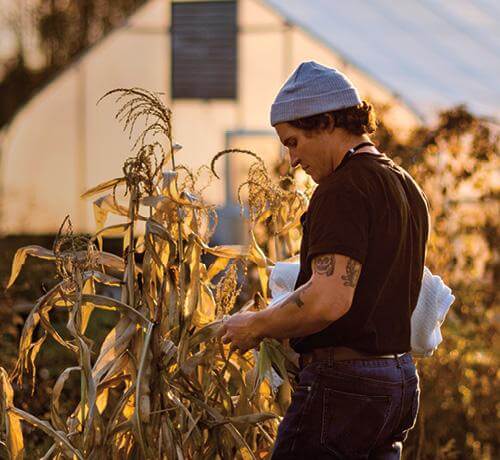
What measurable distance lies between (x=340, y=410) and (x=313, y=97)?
750 millimetres

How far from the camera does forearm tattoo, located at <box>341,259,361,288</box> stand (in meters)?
2.96

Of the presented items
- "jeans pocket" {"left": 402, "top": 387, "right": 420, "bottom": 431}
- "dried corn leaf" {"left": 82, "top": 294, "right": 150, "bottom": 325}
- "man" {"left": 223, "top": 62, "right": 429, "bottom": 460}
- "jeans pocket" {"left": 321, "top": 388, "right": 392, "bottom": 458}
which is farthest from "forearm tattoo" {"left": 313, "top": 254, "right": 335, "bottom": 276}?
"dried corn leaf" {"left": 82, "top": 294, "right": 150, "bottom": 325}

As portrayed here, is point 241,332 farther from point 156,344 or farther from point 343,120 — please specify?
point 343,120

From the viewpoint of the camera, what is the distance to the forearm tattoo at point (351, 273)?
2.96m

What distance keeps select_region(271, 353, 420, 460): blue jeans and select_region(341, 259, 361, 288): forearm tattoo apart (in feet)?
0.82

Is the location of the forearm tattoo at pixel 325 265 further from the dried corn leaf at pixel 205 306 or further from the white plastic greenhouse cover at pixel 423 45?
the white plastic greenhouse cover at pixel 423 45

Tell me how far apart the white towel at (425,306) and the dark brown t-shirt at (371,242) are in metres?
0.15

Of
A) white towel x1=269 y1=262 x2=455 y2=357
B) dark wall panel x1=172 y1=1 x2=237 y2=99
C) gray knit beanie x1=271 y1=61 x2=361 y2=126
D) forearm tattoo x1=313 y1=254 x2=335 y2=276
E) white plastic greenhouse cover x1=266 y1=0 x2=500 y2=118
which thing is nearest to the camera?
forearm tattoo x1=313 y1=254 x2=335 y2=276

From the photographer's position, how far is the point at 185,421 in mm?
3514

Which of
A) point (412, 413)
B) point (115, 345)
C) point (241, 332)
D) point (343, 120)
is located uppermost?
point (343, 120)

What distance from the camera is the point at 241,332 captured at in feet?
10.5

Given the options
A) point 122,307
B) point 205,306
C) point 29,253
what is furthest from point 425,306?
point 29,253

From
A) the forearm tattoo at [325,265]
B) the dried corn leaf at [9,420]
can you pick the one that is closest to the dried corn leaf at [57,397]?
the dried corn leaf at [9,420]

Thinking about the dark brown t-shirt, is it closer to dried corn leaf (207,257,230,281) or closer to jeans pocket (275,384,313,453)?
jeans pocket (275,384,313,453)
